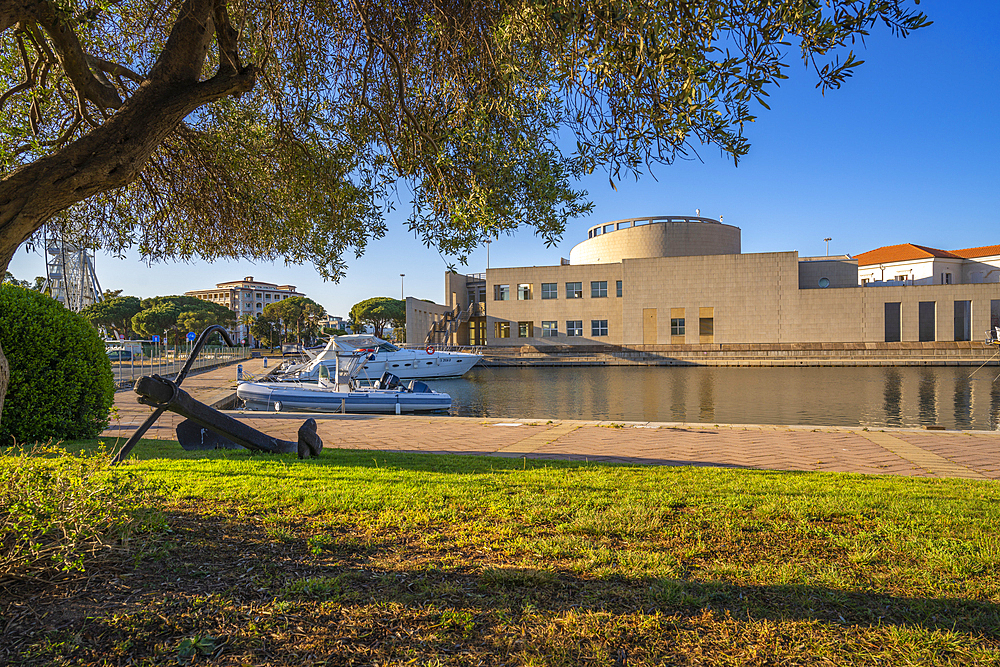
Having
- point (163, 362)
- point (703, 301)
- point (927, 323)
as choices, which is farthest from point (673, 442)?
point (927, 323)

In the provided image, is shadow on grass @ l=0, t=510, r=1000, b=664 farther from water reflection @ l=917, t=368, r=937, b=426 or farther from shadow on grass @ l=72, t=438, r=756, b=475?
water reflection @ l=917, t=368, r=937, b=426

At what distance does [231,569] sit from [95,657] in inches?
31.3

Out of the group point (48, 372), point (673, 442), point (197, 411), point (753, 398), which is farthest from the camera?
point (753, 398)

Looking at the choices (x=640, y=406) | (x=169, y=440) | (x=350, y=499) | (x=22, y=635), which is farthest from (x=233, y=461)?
(x=640, y=406)

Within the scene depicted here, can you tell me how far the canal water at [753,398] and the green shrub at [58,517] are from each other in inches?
551

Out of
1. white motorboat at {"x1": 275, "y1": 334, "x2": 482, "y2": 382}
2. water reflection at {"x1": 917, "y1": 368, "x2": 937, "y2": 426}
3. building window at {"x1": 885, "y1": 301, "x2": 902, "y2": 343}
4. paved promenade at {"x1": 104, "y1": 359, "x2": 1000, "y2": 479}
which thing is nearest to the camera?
paved promenade at {"x1": 104, "y1": 359, "x2": 1000, "y2": 479}

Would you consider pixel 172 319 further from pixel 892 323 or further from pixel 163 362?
pixel 892 323

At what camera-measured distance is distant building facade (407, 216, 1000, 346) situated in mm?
45750

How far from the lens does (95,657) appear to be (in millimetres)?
2082

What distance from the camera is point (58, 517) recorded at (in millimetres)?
2682

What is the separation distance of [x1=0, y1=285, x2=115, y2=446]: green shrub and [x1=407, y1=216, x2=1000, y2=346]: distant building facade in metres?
44.6

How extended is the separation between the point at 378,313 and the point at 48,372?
8278cm

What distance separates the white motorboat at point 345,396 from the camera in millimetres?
16781

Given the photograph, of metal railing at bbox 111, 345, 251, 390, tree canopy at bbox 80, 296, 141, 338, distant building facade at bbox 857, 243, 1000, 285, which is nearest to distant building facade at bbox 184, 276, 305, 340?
tree canopy at bbox 80, 296, 141, 338
